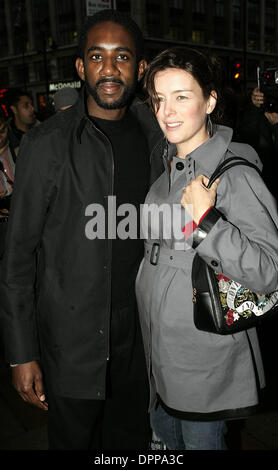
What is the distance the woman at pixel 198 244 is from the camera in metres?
1.65

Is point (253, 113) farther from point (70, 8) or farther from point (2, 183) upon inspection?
point (70, 8)

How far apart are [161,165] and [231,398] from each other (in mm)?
1283

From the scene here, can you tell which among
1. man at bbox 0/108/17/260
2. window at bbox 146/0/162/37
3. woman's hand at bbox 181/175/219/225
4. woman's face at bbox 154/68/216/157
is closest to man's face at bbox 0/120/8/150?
man at bbox 0/108/17/260

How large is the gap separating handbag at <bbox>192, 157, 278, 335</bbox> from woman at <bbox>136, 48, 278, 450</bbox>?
0.07m

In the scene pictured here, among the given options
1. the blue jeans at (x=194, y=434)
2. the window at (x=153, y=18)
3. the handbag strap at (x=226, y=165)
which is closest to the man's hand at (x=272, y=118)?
the handbag strap at (x=226, y=165)

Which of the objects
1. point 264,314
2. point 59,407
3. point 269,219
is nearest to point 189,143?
point 269,219

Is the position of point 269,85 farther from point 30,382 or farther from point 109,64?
point 30,382

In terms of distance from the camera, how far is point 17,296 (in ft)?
6.93

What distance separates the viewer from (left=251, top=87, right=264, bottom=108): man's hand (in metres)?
5.17

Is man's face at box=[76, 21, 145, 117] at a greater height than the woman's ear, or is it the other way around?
man's face at box=[76, 21, 145, 117]

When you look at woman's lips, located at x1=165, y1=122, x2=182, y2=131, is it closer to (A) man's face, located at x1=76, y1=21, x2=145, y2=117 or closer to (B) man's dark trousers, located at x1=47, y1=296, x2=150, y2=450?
(A) man's face, located at x1=76, y1=21, x2=145, y2=117

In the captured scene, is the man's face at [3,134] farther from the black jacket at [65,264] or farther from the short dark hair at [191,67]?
the short dark hair at [191,67]

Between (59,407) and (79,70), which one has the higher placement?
(79,70)

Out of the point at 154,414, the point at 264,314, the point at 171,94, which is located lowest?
the point at 154,414
